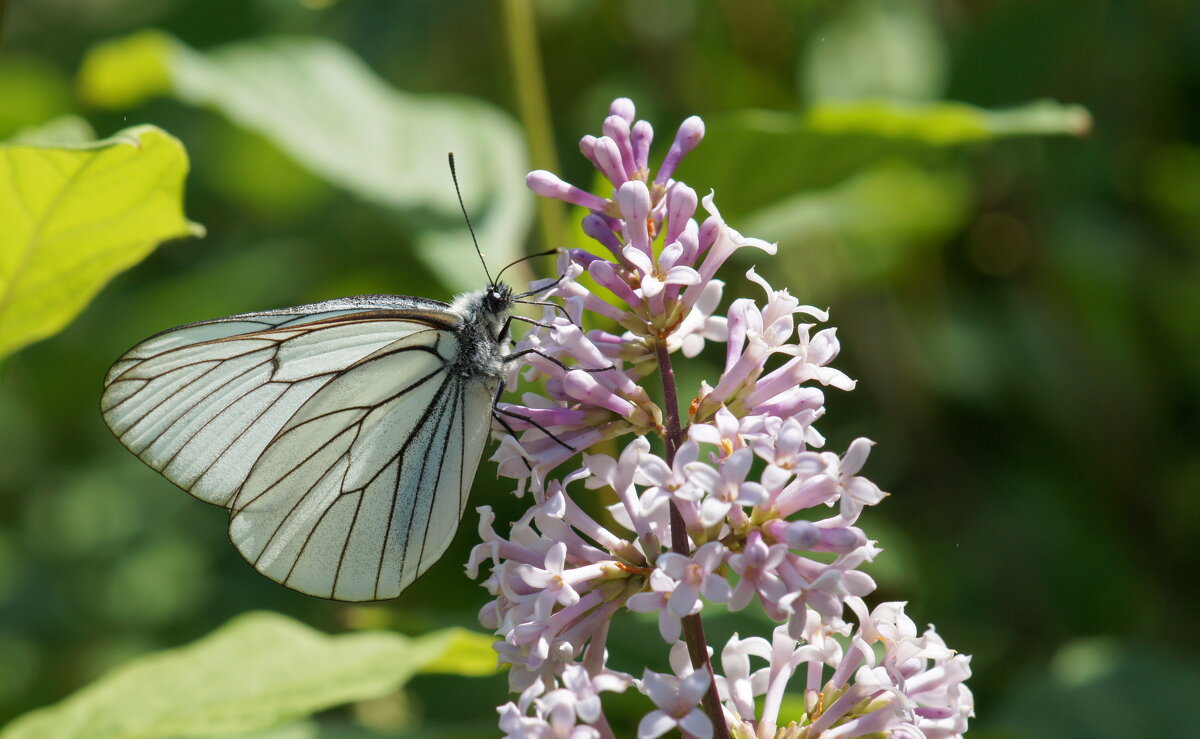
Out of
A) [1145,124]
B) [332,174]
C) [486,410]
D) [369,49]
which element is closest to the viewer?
[486,410]

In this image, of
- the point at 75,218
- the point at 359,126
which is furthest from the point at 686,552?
the point at 359,126

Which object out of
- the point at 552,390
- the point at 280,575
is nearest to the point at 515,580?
the point at 552,390

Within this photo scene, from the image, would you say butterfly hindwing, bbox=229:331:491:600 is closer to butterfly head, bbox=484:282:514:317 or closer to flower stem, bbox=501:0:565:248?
butterfly head, bbox=484:282:514:317

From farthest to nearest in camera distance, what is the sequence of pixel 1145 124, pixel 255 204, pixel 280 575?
pixel 255 204 → pixel 1145 124 → pixel 280 575

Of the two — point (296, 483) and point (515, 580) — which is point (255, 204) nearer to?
Result: point (296, 483)

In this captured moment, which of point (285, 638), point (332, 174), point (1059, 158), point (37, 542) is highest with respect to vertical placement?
point (1059, 158)

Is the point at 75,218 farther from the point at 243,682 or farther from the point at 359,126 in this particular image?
the point at 359,126

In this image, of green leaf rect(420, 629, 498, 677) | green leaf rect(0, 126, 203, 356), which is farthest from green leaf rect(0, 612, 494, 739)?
green leaf rect(0, 126, 203, 356)
